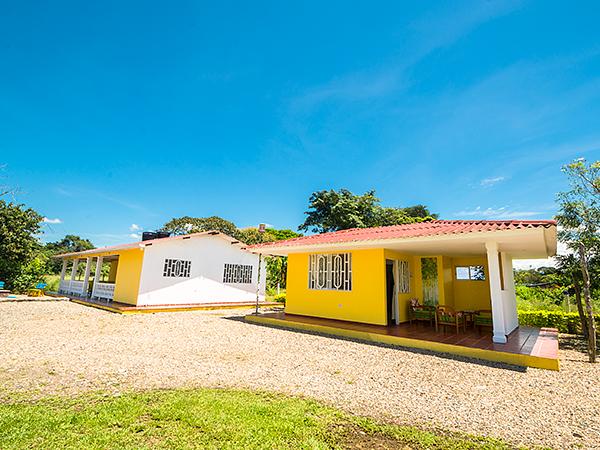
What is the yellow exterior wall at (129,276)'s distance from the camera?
14453mm

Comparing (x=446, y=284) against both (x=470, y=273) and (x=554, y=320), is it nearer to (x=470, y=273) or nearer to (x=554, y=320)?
(x=470, y=273)

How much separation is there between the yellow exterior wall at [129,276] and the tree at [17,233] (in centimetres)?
756

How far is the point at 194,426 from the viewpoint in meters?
3.09

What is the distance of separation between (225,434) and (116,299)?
16223 millimetres

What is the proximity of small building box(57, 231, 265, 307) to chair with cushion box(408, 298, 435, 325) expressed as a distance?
742cm

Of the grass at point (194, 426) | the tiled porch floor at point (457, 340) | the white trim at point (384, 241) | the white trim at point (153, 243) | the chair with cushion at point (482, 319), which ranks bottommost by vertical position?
the grass at point (194, 426)

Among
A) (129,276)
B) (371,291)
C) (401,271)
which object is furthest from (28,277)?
(401,271)

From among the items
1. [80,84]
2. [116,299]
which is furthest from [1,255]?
[80,84]

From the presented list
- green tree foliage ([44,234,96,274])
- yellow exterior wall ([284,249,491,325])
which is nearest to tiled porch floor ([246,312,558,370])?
yellow exterior wall ([284,249,491,325])

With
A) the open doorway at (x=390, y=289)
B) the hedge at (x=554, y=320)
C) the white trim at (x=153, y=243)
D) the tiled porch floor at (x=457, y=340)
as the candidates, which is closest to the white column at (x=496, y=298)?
the tiled porch floor at (x=457, y=340)

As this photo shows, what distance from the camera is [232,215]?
3562 cm

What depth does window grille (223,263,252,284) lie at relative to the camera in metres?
17.5

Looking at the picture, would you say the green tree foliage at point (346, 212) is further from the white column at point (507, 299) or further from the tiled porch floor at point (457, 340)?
the tiled porch floor at point (457, 340)

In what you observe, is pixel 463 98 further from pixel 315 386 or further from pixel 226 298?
pixel 226 298
